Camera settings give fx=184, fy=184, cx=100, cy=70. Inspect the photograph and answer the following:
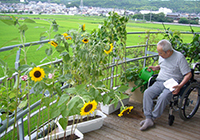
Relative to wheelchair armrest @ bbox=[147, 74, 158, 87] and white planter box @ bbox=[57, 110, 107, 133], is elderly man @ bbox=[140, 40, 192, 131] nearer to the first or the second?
wheelchair armrest @ bbox=[147, 74, 158, 87]

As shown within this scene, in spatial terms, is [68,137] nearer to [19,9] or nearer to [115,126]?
[115,126]

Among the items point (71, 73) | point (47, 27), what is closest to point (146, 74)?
point (71, 73)

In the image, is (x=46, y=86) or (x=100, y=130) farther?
(x=100, y=130)

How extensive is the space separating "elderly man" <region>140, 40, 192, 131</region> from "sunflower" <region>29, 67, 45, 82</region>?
151cm

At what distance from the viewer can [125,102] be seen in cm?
270

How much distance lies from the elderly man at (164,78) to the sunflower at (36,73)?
151 centimetres

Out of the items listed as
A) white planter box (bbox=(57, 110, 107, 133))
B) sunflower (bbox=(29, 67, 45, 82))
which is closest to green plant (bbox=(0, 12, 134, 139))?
sunflower (bbox=(29, 67, 45, 82))

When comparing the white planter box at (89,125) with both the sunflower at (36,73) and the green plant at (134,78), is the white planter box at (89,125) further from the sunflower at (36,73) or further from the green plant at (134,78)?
the sunflower at (36,73)

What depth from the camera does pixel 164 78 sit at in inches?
92.2

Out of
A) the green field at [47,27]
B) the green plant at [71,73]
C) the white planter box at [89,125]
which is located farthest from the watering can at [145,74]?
the white planter box at [89,125]

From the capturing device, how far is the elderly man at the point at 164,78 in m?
2.14

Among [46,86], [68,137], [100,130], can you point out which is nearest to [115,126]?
[100,130]

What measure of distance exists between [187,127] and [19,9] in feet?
7.45

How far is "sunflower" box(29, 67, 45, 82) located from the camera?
0.98 metres
